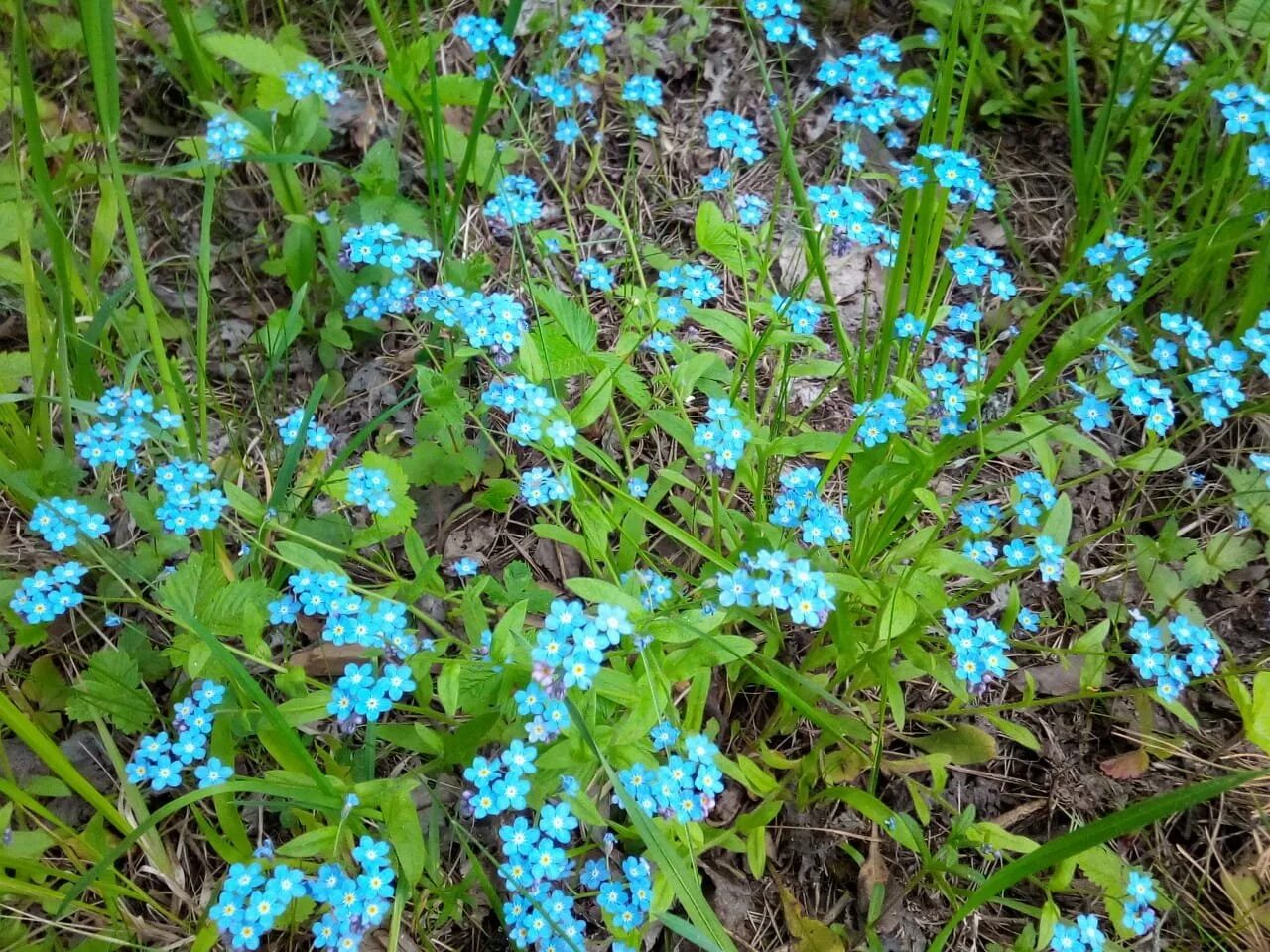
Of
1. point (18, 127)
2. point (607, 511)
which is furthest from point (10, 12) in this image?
point (607, 511)

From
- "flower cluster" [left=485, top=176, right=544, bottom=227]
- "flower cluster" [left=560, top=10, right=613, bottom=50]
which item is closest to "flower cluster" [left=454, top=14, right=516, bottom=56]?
"flower cluster" [left=560, top=10, right=613, bottom=50]

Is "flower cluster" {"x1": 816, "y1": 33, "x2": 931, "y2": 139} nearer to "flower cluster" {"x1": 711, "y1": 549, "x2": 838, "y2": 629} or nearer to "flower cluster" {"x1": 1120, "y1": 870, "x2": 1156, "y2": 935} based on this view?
"flower cluster" {"x1": 711, "y1": 549, "x2": 838, "y2": 629}

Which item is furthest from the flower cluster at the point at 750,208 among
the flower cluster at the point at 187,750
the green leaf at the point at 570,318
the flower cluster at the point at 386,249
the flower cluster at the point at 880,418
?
the flower cluster at the point at 187,750

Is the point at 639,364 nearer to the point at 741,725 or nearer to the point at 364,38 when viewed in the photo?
the point at 741,725

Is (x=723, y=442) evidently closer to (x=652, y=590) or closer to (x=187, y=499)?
(x=652, y=590)

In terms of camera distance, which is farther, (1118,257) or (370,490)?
(1118,257)

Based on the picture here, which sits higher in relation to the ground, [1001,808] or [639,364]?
[639,364]

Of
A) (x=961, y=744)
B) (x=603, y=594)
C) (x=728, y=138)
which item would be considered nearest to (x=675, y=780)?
(x=603, y=594)
